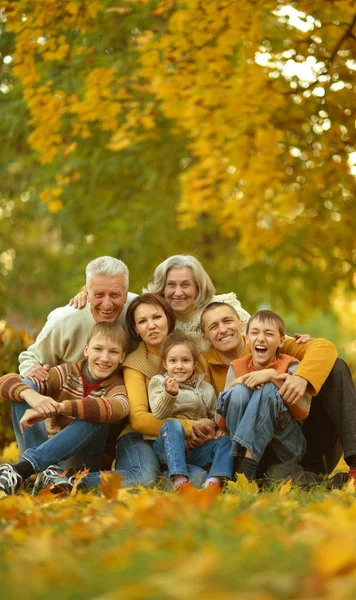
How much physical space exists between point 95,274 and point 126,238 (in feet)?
24.4

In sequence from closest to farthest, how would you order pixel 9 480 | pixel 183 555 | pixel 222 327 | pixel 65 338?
pixel 183 555
pixel 9 480
pixel 222 327
pixel 65 338

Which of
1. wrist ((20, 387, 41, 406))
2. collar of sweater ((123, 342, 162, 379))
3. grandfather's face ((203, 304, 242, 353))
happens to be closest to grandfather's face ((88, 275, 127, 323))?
collar of sweater ((123, 342, 162, 379))

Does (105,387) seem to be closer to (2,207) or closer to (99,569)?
(99,569)

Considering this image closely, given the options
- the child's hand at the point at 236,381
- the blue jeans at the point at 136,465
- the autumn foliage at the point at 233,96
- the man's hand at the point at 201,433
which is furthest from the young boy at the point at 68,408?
the autumn foliage at the point at 233,96

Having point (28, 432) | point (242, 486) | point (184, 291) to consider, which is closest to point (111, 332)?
point (184, 291)

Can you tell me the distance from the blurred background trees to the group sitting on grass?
325cm

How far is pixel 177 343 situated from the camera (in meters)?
4.38

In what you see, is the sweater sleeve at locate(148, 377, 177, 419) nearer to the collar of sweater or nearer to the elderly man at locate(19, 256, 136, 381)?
the collar of sweater

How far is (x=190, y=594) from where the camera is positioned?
1424 millimetres

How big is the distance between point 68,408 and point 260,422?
3.03 ft

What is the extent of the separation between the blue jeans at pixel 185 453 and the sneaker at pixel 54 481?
1.57ft

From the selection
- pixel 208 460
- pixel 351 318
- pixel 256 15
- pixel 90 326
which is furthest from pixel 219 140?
pixel 351 318

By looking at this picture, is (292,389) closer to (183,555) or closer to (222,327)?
(222,327)

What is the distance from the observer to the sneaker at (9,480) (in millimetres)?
3957
